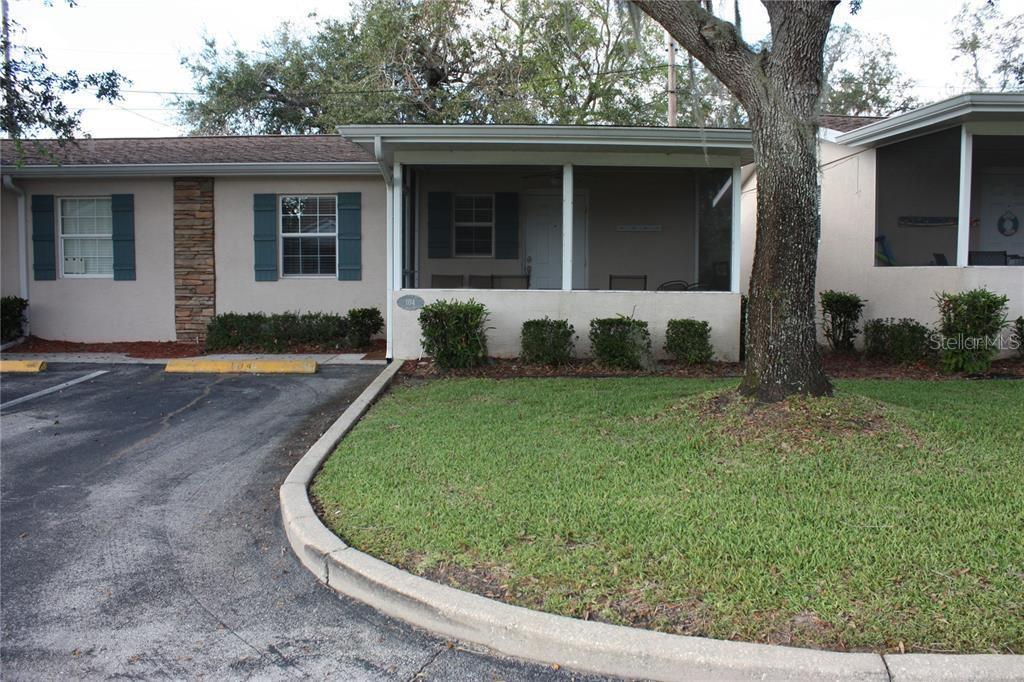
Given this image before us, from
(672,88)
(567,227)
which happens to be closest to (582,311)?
(567,227)

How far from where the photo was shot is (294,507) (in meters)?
4.61

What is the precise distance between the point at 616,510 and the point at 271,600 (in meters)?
1.97

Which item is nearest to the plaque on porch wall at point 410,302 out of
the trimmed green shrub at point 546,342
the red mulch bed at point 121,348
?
the trimmed green shrub at point 546,342

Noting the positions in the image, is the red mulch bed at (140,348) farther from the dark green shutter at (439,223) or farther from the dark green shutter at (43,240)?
the dark green shutter at (439,223)

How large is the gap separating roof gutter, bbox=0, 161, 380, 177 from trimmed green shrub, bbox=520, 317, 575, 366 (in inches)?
164

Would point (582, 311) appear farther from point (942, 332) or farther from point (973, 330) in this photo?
point (973, 330)

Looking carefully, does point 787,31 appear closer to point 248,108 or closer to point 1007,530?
point 1007,530

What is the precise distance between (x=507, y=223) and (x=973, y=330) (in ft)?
24.5

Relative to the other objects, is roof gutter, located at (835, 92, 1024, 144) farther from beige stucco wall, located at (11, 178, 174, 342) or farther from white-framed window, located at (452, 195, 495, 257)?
beige stucco wall, located at (11, 178, 174, 342)

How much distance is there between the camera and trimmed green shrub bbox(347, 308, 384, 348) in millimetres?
11750

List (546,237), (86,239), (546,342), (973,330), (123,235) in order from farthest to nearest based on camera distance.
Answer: (546,237) → (86,239) → (123,235) → (546,342) → (973,330)

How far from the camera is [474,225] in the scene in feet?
44.3

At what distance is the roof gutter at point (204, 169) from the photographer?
11961 mm

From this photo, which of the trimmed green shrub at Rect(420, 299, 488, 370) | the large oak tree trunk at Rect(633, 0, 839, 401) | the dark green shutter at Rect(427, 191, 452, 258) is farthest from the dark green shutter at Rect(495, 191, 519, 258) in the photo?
the large oak tree trunk at Rect(633, 0, 839, 401)
